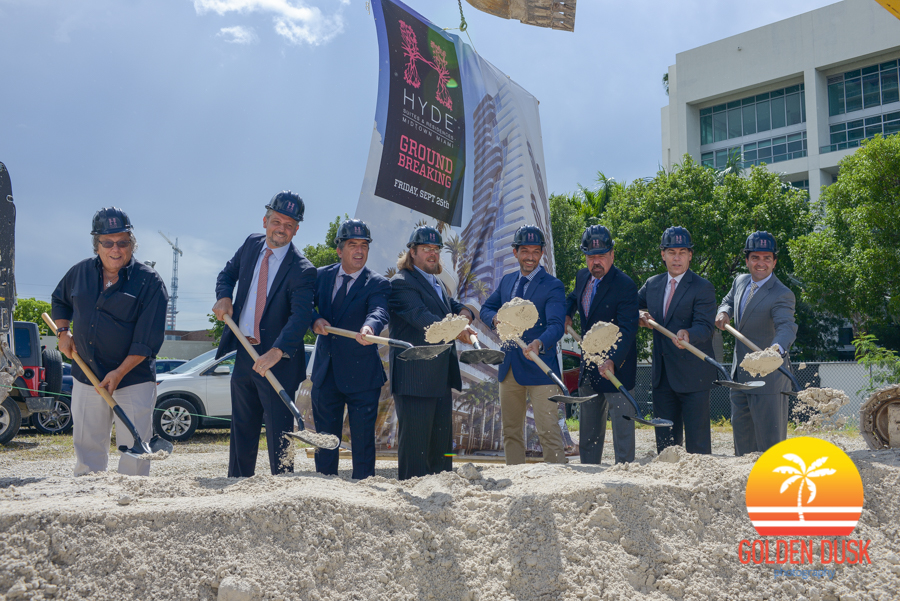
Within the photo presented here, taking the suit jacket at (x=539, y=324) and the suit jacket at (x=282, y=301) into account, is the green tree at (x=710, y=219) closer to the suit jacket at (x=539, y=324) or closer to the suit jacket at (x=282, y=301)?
the suit jacket at (x=539, y=324)

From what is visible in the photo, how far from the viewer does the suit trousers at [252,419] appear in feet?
11.8

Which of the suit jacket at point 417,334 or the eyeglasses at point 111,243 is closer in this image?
the eyeglasses at point 111,243

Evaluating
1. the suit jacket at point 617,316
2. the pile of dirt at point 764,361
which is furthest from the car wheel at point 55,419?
the pile of dirt at point 764,361

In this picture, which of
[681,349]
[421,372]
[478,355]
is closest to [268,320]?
[421,372]

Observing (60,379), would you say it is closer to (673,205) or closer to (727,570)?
(727,570)

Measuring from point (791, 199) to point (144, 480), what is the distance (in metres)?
17.6

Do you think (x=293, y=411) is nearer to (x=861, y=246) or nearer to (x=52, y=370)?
(x=52, y=370)

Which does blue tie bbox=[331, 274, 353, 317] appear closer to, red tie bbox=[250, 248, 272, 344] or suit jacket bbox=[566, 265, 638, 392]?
red tie bbox=[250, 248, 272, 344]

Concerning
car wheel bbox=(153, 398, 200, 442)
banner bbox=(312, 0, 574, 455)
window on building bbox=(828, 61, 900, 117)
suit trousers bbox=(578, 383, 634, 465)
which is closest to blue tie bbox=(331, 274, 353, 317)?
banner bbox=(312, 0, 574, 455)

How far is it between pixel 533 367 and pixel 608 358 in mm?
508

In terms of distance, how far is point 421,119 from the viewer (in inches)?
227

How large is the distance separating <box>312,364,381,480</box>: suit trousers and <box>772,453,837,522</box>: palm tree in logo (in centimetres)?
222

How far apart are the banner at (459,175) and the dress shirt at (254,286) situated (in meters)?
1.61

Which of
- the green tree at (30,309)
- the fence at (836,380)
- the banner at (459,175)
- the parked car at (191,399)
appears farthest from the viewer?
the green tree at (30,309)
